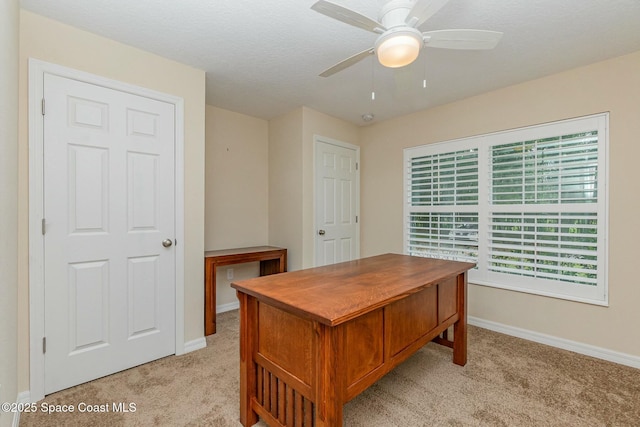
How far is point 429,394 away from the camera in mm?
1854

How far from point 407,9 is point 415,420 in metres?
2.18

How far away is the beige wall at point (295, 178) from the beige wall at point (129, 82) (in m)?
1.18

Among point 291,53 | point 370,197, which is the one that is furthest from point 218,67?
point 370,197

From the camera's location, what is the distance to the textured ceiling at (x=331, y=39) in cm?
175

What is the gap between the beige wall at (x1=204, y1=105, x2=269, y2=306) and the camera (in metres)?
3.36

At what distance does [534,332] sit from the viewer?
2.67 metres

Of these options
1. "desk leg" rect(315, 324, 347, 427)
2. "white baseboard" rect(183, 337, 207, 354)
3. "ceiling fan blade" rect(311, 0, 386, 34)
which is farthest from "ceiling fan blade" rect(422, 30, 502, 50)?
"white baseboard" rect(183, 337, 207, 354)

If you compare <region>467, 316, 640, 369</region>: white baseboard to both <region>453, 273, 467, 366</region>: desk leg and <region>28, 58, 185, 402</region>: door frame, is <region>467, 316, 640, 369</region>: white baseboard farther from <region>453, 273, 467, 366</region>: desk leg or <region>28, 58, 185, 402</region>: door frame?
<region>28, 58, 185, 402</region>: door frame

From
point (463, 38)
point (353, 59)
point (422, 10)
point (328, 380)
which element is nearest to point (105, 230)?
point (328, 380)

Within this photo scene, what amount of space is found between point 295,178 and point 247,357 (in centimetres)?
224

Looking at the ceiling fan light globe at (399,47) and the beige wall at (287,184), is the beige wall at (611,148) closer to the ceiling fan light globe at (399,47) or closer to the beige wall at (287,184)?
the beige wall at (287,184)

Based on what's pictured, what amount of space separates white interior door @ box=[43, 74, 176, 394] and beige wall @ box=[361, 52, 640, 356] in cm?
288

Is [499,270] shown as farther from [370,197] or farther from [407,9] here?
[407,9]

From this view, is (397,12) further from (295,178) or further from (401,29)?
(295,178)
